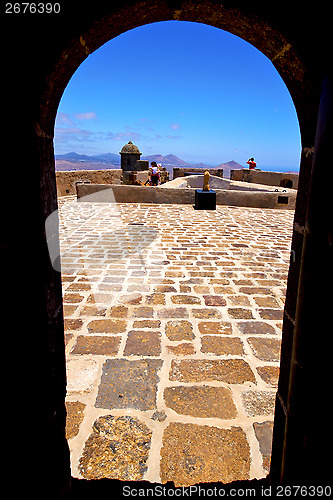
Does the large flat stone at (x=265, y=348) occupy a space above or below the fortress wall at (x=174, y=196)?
below

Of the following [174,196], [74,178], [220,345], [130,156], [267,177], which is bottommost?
[220,345]

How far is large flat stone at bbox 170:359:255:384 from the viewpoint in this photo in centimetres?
257

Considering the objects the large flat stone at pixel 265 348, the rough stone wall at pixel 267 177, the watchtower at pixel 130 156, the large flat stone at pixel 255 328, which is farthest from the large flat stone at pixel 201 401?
the watchtower at pixel 130 156

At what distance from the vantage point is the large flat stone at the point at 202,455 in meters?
1.77

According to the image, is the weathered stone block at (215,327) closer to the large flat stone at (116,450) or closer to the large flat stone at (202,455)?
the large flat stone at (202,455)

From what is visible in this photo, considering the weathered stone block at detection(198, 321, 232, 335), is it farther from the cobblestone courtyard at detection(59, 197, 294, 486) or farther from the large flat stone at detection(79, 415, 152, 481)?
the large flat stone at detection(79, 415, 152, 481)

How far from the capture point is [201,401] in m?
2.33

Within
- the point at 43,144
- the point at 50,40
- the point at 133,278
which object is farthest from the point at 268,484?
the point at 133,278

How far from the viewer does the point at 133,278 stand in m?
4.70

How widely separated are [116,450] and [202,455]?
0.57 meters

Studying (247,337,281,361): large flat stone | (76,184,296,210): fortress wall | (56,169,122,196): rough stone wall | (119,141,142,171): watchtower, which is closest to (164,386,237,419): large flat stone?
(247,337,281,361): large flat stone

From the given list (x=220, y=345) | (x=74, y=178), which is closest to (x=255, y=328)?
(x=220, y=345)

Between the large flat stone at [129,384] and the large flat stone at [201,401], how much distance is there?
166 mm

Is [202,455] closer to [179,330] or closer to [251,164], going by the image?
[179,330]
